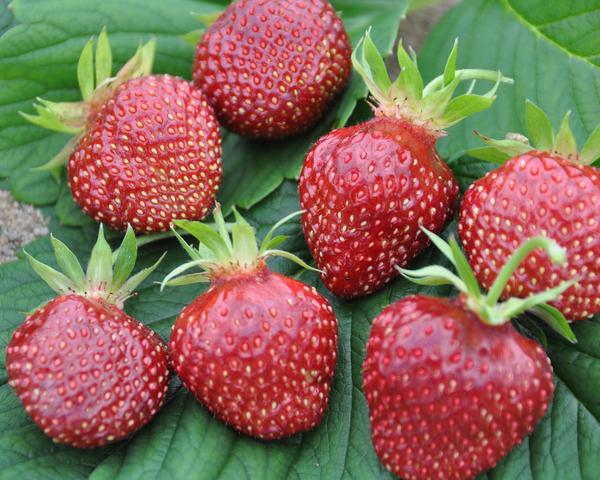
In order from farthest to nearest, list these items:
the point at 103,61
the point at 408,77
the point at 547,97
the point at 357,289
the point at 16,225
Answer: the point at 16,225 < the point at 547,97 < the point at 103,61 < the point at 357,289 < the point at 408,77

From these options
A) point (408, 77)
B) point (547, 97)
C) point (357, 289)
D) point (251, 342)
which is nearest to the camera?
point (251, 342)

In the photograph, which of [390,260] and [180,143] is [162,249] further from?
[390,260]

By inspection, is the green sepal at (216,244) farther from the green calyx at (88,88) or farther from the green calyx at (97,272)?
the green calyx at (88,88)

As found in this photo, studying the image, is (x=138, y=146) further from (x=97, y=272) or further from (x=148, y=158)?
(x=97, y=272)

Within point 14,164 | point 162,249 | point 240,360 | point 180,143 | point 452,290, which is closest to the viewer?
point 240,360

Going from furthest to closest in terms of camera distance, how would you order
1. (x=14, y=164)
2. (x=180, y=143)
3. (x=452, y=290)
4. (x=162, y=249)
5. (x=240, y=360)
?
(x=14, y=164)
(x=162, y=249)
(x=180, y=143)
(x=452, y=290)
(x=240, y=360)

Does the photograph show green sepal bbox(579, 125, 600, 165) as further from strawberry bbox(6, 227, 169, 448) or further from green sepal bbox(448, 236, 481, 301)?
strawberry bbox(6, 227, 169, 448)

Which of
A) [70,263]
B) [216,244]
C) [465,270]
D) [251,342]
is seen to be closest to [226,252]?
[216,244]

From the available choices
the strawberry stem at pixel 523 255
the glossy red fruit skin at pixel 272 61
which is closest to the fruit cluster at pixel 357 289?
the strawberry stem at pixel 523 255

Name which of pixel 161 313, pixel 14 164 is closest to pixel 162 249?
pixel 161 313
